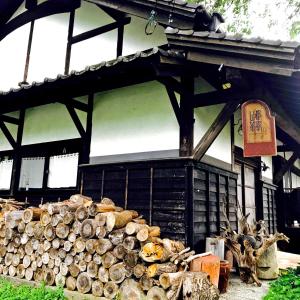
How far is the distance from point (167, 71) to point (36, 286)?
156 inches

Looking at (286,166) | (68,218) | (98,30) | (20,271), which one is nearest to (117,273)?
(68,218)

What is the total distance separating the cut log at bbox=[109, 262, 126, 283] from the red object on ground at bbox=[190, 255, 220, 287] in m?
0.94

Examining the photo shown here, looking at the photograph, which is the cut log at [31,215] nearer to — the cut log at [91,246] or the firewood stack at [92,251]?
the firewood stack at [92,251]

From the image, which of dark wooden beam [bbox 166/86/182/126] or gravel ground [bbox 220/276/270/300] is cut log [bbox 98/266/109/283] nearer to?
gravel ground [bbox 220/276/270/300]

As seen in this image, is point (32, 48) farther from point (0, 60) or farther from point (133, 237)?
point (133, 237)

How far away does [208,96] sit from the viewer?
5570mm

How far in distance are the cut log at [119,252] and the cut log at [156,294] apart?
63 centimetres

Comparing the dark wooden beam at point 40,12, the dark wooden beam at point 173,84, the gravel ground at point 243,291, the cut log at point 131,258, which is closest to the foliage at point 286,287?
the gravel ground at point 243,291

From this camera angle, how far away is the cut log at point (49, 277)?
5131mm

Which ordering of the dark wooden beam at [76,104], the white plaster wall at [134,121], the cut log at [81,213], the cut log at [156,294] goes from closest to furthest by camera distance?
the cut log at [156,294], the cut log at [81,213], the white plaster wall at [134,121], the dark wooden beam at [76,104]

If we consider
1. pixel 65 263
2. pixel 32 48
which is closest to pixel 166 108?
pixel 65 263

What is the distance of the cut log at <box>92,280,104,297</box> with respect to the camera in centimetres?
458

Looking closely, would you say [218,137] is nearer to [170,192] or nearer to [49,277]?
[170,192]

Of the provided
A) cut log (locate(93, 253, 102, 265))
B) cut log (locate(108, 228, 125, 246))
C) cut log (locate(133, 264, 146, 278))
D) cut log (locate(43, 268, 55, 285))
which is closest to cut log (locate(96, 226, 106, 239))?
cut log (locate(108, 228, 125, 246))
